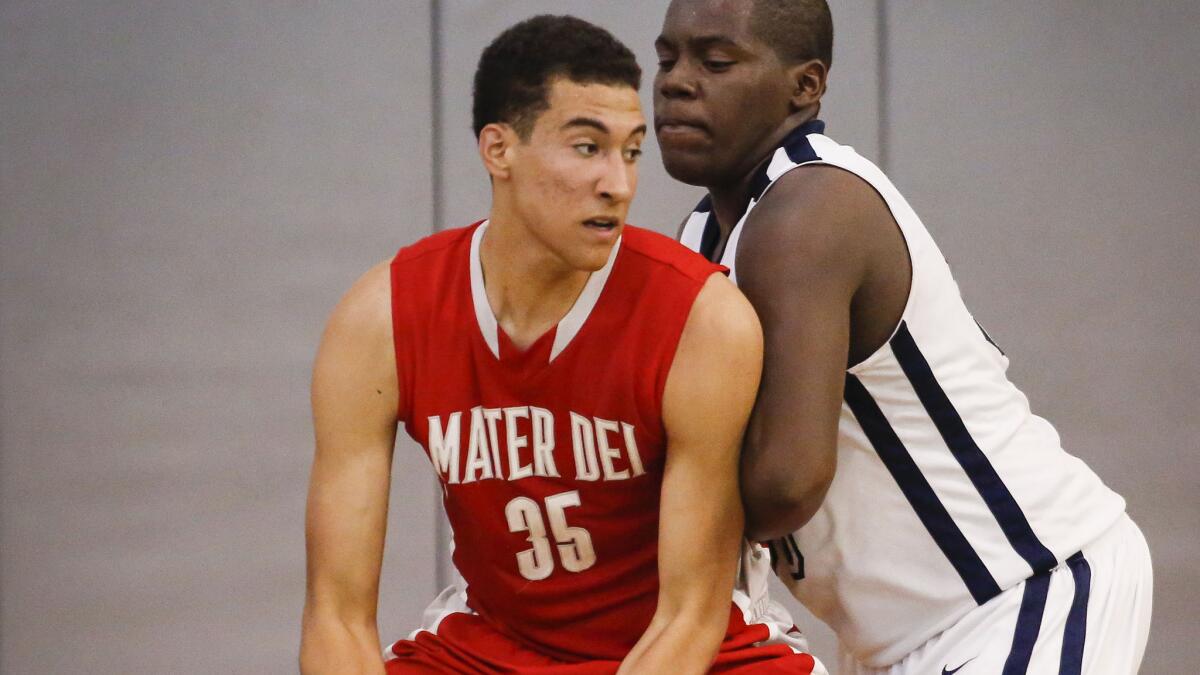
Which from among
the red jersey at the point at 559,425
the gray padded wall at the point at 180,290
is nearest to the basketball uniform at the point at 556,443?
the red jersey at the point at 559,425

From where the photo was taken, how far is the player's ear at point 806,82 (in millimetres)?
Answer: 2049

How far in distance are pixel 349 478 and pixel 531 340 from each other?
1.00 feet

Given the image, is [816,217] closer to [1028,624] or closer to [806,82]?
[806,82]

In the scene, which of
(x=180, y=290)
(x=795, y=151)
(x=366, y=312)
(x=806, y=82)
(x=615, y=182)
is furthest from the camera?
(x=180, y=290)

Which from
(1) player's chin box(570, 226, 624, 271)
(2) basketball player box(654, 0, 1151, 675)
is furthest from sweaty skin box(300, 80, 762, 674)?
(2) basketball player box(654, 0, 1151, 675)

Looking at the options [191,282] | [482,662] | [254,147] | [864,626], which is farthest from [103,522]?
[864,626]

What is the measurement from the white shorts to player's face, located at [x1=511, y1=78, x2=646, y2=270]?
78cm

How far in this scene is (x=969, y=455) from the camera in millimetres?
1988

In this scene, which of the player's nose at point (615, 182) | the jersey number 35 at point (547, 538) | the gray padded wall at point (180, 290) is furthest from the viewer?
the gray padded wall at point (180, 290)

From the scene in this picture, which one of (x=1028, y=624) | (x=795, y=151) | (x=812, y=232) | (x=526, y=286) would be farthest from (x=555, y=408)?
(x=1028, y=624)

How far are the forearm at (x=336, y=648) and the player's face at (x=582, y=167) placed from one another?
574 mm

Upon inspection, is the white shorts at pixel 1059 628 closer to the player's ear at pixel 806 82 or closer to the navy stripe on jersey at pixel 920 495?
the navy stripe on jersey at pixel 920 495

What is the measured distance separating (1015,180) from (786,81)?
1.66m

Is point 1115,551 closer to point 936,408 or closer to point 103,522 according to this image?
point 936,408
